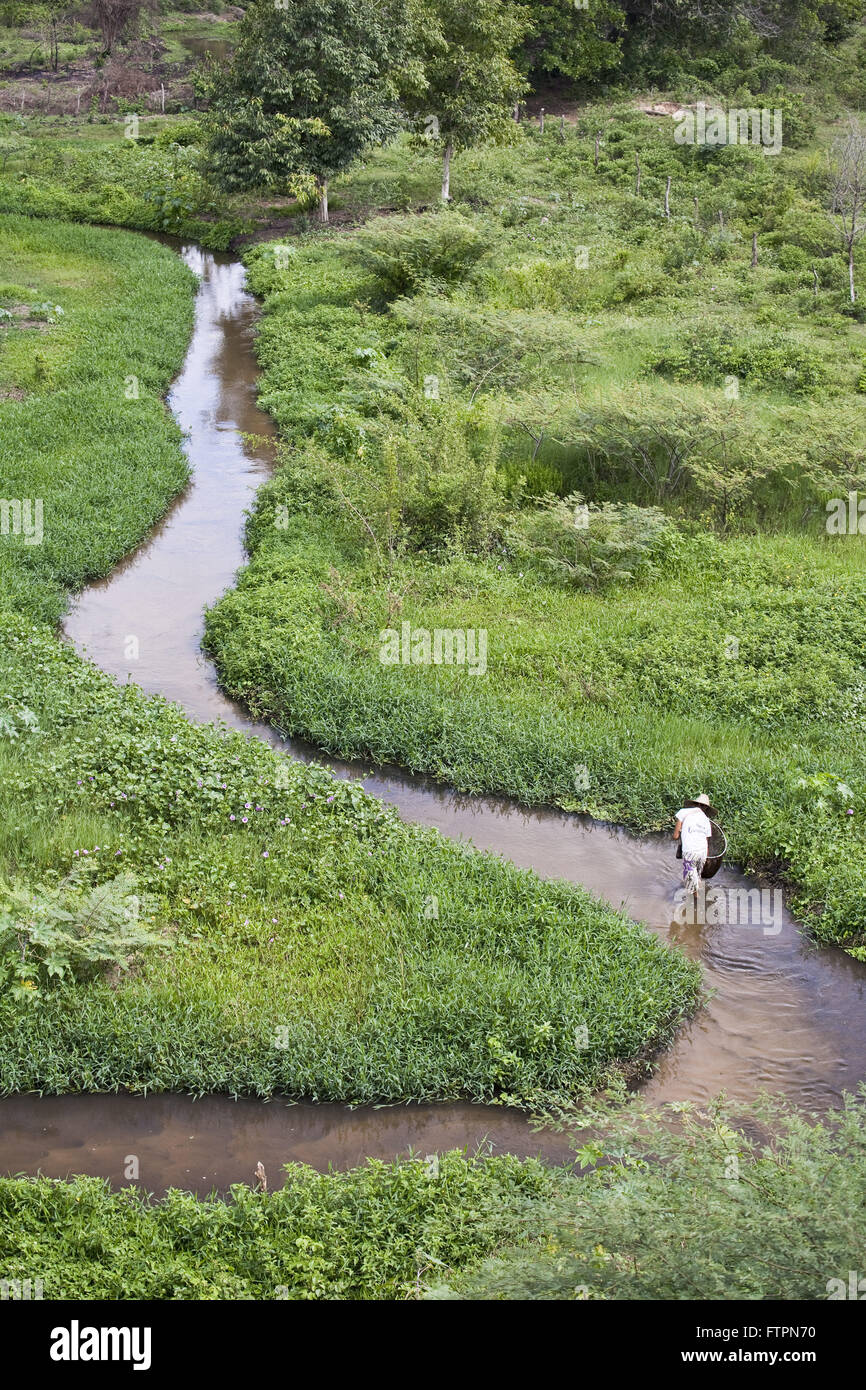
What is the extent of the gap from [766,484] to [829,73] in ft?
89.7

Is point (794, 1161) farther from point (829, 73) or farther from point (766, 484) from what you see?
point (829, 73)

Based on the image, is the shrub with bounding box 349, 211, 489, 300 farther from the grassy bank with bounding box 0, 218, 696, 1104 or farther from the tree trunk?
the grassy bank with bounding box 0, 218, 696, 1104

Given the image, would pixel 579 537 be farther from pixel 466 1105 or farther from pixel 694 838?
pixel 466 1105

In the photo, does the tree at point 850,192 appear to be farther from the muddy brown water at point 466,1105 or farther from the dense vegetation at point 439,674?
the muddy brown water at point 466,1105

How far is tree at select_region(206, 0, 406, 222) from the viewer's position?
2645 cm

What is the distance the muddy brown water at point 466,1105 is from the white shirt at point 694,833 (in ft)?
1.86

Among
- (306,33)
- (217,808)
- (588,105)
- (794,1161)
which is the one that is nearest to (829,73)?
(588,105)

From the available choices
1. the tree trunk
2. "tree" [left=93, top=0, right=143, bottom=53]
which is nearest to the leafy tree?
the tree trunk

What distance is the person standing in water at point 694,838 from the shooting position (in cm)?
964

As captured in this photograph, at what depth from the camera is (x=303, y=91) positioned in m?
26.7

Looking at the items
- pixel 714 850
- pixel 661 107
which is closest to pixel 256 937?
pixel 714 850

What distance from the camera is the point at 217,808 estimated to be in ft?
33.5

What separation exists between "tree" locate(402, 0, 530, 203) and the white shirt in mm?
22511

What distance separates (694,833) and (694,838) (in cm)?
4
